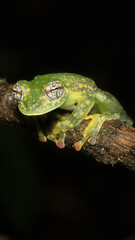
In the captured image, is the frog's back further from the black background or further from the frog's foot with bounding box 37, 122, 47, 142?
the black background

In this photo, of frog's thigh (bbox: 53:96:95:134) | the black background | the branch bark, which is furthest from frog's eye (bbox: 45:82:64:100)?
the black background

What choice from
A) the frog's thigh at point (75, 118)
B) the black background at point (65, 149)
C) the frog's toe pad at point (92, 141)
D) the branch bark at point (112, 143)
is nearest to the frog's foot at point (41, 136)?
the frog's thigh at point (75, 118)

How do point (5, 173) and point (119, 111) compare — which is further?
point (5, 173)

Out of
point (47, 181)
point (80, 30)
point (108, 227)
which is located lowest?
point (108, 227)

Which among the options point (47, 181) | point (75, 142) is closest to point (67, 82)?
point (75, 142)

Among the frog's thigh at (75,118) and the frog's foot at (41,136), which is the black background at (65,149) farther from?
the frog's thigh at (75,118)

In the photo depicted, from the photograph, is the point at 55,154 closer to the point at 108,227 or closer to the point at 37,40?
the point at 108,227

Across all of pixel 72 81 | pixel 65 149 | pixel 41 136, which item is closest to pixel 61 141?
pixel 41 136
